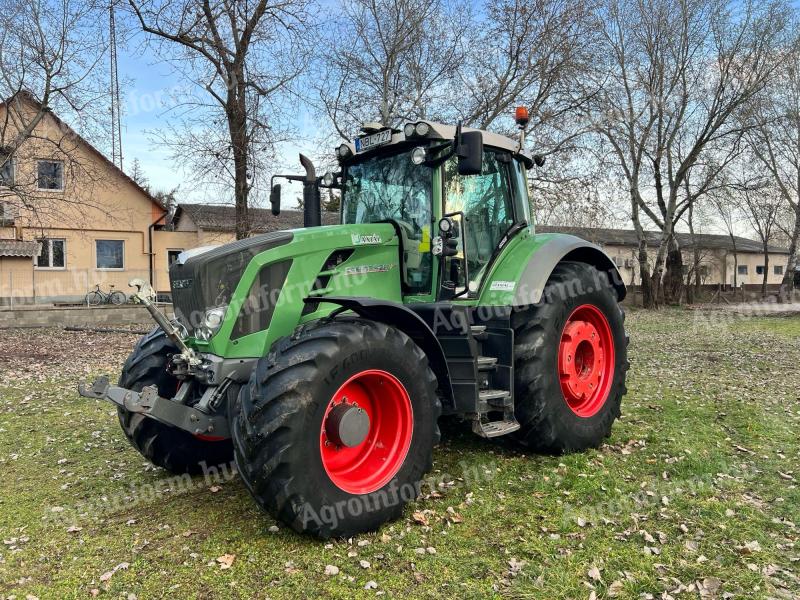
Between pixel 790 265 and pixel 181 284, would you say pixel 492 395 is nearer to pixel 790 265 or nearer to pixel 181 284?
pixel 181 284

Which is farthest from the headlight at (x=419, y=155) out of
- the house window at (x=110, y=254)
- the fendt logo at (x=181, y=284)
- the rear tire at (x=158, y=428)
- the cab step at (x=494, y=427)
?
the house window at (x=110, y=254)

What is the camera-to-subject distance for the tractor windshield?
4.85 m

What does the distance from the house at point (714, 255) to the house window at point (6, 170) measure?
109 ft

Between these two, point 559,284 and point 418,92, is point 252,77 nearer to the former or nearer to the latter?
point 418,92

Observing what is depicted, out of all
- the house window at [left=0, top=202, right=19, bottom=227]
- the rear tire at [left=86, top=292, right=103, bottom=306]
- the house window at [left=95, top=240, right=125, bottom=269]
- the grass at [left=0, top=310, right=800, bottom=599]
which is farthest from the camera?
the house window at [left=95, top=240, right=125, bottom=269]

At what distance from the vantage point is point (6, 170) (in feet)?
50.3

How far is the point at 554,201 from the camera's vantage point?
68.6ft

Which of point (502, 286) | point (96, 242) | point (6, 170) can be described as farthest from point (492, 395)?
point (96, 242)

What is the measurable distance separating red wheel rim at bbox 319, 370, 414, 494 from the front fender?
1406mm

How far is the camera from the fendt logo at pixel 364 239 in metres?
4.49

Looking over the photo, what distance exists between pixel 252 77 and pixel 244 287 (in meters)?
15.4

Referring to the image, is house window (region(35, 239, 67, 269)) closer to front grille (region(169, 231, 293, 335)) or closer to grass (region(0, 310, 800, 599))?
grass (region(0, 310, 800, 599))

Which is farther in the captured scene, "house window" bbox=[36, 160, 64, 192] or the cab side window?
"house window" bbox=[36, 160, 64, 192]


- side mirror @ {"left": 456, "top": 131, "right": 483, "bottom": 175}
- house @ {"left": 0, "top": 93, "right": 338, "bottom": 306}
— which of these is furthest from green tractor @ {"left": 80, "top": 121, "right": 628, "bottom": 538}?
house @ {"left": 0, "top": 93, "right": 338, "bottom": 306}
